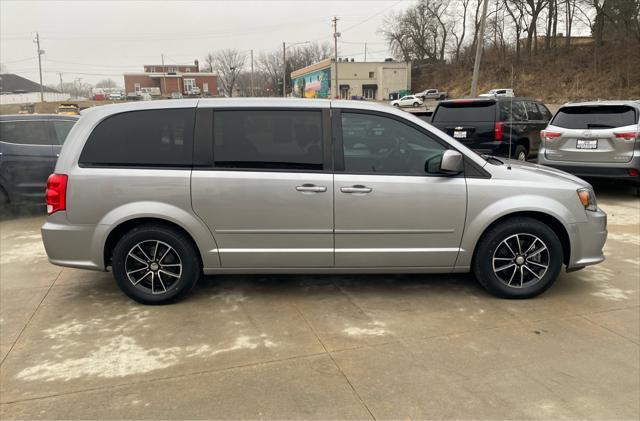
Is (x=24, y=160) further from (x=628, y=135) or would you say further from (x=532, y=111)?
(x=532, y=111)

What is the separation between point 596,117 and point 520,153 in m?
2.26

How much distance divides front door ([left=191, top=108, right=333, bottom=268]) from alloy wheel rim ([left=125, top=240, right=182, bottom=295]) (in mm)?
420

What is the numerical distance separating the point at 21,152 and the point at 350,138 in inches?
239

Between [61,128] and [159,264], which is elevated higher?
[61,128]

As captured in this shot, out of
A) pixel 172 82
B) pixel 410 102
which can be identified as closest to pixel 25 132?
pixel 410 102

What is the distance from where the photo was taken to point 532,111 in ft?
35.9

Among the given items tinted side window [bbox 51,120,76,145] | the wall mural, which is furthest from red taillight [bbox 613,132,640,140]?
the wall mural

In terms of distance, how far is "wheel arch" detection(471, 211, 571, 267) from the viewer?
4.18m

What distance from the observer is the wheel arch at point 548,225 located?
13.7ft

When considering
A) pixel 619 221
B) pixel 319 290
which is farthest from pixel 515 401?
pixel 619 221

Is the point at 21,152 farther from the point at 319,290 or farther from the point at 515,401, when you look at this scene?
the point at 515,401

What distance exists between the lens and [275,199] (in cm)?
400

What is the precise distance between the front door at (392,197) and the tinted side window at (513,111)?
20.6 feet

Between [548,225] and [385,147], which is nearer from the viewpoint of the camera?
[385,147]
